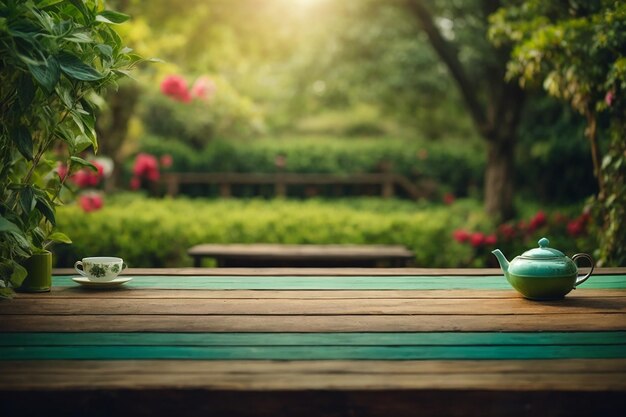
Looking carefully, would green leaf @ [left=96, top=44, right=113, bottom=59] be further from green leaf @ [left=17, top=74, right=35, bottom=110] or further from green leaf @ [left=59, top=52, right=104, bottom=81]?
green leaf @ [left=17, top=74, right=35, bottom=110]

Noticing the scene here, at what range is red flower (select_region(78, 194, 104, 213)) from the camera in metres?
7.91

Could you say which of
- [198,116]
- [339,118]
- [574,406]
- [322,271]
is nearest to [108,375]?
[574,406]

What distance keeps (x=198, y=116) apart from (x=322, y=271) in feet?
46.7

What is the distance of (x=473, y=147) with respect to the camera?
1803cm

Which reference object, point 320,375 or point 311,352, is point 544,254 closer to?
point 311,352

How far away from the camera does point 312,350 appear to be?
1.96m

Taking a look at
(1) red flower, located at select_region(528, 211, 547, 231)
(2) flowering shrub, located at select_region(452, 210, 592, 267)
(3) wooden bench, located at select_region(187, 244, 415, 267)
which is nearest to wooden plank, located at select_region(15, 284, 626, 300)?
(3) wooden bench, located at select_region(187, 244, 415, 267)

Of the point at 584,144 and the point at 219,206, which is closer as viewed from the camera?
the point at 219,206

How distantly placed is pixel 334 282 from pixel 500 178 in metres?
7.04

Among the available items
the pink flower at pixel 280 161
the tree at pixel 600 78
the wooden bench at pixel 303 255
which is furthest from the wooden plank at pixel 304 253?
the pink flower at pixel 280 161

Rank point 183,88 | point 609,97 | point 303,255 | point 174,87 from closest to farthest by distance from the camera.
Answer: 1. point 609,97
2. point 303,255
3. point 174,87
4. point 183,88

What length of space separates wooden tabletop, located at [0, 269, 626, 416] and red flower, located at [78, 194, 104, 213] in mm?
5278

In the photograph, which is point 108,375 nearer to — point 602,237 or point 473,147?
point 602,237

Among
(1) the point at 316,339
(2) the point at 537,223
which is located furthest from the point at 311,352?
(2) the point at 537,223
